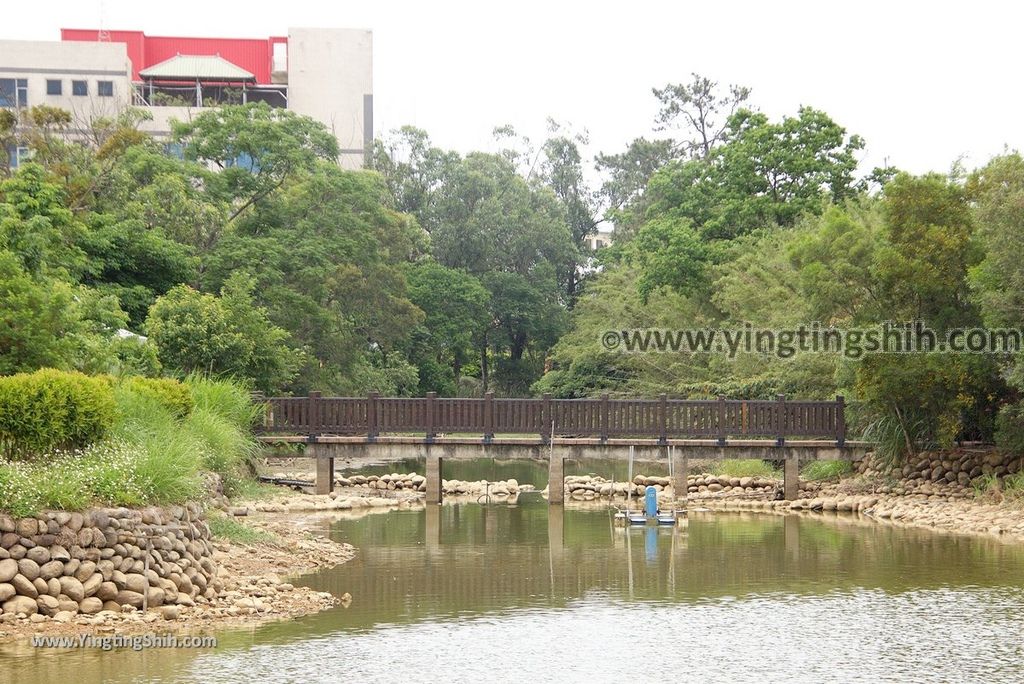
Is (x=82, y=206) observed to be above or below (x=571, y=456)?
above

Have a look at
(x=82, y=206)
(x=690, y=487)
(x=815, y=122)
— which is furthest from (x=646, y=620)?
(x=815, y=122)

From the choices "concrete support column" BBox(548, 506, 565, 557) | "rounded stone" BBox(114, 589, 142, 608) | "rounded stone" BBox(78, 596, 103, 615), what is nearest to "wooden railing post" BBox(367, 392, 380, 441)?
"concrete support column" BBox(548, 506, 565, 557)

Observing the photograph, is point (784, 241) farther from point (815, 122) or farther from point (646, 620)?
point (646, 620)

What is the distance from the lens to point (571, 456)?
29109 mm

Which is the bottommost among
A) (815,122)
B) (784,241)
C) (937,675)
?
(937,675)

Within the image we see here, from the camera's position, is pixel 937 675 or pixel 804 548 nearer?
pixel 937 675

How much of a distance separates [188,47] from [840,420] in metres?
51.8

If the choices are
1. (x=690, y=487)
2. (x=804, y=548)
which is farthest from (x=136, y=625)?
(x=690, y=487)

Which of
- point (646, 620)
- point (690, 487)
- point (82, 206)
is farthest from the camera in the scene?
point (82, 206)

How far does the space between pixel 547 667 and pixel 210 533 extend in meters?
6.73

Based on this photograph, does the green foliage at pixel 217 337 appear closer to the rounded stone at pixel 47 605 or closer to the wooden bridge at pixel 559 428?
the wooden bridge at pixel 559 428

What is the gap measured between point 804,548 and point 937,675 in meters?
9.37

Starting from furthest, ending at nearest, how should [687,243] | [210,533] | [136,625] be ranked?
[687,243], [210,533], [136,625]

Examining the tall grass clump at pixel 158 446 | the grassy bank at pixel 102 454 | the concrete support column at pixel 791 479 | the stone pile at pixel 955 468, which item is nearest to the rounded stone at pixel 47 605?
the grassy bank at pixel 102 454
